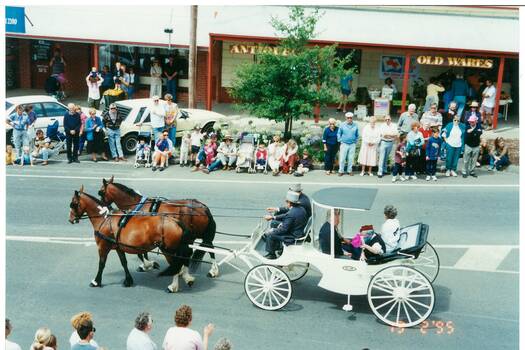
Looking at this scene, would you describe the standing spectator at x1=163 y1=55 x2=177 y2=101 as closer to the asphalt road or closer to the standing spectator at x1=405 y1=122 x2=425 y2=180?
the asphalt road

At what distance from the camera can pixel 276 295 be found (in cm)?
1098

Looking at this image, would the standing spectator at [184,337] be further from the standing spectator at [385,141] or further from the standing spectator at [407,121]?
the standing spectator at [407,121]

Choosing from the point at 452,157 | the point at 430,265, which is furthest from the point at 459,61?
the point at 430,265

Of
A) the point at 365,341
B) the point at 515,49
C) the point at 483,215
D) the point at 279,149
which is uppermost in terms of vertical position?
the point at 515,49

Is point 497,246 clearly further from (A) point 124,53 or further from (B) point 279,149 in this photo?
(A) point 124,53

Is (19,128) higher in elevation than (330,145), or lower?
higher

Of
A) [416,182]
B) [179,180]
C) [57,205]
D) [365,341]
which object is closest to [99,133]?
[179,180]

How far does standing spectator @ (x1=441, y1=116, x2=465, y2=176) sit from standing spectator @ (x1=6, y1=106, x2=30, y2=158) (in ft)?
37.4

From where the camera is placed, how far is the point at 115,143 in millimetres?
20438

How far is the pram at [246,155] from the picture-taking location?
1939 cm

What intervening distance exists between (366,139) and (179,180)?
5025 millimetres

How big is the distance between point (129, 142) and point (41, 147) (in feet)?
8.06

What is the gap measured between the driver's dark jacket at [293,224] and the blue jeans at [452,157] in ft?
30.2

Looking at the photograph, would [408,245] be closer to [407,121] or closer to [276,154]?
→ [276,154]
